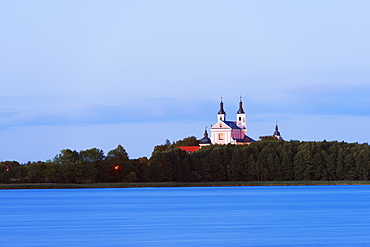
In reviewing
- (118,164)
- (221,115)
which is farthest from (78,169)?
(221,115)

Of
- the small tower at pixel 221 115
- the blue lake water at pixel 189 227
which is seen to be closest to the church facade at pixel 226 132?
the small tower at pixel 221 115

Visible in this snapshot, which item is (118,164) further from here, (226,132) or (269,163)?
(226,132)

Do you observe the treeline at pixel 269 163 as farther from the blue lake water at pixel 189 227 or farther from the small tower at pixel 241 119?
the small tower at pixel 241 119

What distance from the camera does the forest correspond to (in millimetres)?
104625

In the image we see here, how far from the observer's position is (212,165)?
12200 cm

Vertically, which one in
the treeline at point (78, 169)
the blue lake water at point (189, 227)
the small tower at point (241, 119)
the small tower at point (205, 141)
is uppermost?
the small tower at point (241, 119)

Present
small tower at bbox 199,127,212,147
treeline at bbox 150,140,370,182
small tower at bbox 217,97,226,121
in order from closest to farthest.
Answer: treeline at bbox 150,140,370,182 → small tower at bbox 199,127,212,147 → small tower at bbox 217,97,226,121

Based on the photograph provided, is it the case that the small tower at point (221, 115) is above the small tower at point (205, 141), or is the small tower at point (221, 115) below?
above

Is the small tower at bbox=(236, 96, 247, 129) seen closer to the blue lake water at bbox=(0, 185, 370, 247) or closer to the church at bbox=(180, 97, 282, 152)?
the church at bbox=(180, 97, 282, 152)

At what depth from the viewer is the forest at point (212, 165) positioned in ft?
343

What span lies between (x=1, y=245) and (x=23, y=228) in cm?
856

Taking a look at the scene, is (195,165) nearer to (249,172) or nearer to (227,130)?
(249,172)

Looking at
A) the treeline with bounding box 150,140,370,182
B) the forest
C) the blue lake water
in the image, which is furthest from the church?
the blue lake water

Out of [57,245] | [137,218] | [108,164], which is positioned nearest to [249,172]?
[108,164]
